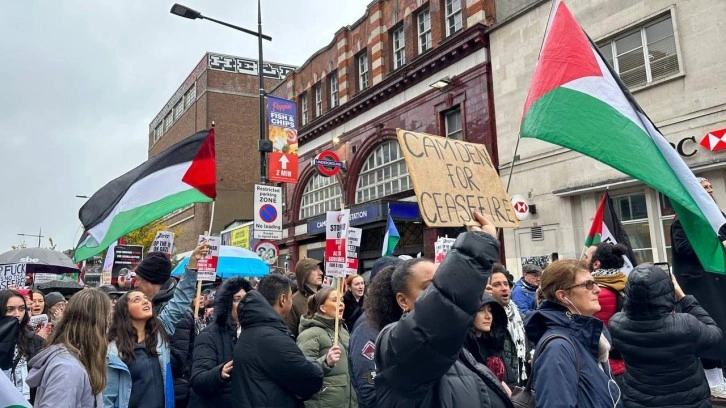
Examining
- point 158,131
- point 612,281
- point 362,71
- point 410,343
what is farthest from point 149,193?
point 158,131

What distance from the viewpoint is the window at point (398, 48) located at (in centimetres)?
1959

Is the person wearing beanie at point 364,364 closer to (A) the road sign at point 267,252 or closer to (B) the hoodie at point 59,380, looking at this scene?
(B) the hoodie at point 59,380

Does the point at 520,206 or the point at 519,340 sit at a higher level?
the point at 520,206

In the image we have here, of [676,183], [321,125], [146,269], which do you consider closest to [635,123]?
[676,183]

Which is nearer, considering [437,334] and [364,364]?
[437,334]

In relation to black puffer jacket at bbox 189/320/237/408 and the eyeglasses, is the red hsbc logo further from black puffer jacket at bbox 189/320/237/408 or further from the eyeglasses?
black puffer jacket at bbox 189/320/237/408

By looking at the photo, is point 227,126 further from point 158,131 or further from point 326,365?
point 326,365

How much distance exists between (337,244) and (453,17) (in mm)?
13753

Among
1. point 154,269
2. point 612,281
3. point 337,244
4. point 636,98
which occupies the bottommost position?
point 612,281

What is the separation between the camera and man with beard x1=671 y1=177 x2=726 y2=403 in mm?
4961

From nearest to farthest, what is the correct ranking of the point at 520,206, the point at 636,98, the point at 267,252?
1. the point at 636,98
2. the point at 267,252
3. the point at 520,206

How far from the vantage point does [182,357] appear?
465 cm

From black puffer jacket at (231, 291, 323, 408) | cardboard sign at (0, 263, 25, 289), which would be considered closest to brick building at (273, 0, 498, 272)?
cardboard sign at (0, 263, 25, 289)

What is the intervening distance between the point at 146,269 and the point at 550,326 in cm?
358
